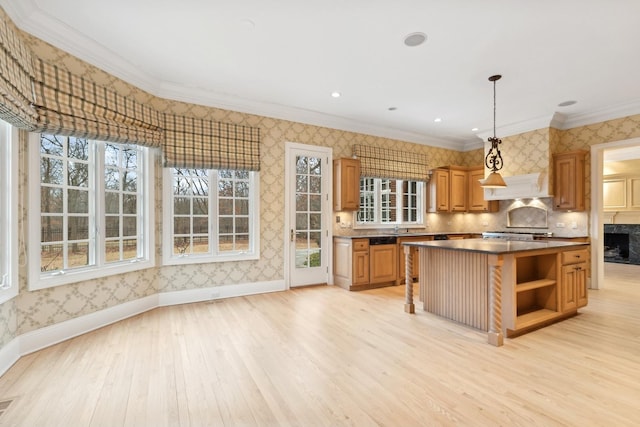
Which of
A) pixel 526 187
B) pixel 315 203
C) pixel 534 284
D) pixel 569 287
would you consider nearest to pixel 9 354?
pixel 315 203

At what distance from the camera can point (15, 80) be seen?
2330 mm

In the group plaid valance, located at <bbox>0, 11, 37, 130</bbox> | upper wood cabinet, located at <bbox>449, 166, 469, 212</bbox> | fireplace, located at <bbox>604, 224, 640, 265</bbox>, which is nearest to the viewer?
plaid valance, located at <bbox>0, 11, 37, 130</bbox>

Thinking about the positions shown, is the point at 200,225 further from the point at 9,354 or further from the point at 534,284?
the point at 534,284

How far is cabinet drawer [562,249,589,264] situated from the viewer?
11.9 ft

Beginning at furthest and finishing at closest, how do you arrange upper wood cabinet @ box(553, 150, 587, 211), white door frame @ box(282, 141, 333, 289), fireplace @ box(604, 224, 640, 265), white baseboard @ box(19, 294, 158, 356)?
fireplace @ box(604, 224, 640, 265) < upper wood cabinet @ box(553, 150, 587, 211) < white door frame @ box(282, 141, 333, 289) < white baseboard @ box(19, 294, 158, 356)

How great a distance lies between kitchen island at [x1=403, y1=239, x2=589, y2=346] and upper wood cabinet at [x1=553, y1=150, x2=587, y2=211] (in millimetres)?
1930

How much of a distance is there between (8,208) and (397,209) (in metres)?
5.69

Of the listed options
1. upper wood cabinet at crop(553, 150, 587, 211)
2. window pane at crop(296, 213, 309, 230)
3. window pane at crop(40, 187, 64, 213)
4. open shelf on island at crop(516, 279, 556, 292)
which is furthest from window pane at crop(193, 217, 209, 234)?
upper wood cabinet at crop(553, 150, 587, 211)

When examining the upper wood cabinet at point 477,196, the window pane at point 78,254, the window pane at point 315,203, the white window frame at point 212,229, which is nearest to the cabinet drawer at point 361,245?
the window pane at point 315,203

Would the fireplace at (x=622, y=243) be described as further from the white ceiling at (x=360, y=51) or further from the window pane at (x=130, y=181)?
the window pane at (x=130, y=181)

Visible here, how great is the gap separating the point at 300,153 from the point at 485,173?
391cm

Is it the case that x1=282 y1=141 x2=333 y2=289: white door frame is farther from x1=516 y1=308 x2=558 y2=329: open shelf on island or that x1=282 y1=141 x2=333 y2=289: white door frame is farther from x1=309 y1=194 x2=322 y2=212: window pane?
x1=516 y1=308 x2=558 y2=329: open shelf on island

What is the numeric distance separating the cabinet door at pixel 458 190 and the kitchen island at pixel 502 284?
307 centimetres

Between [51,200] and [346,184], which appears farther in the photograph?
[346,184]
